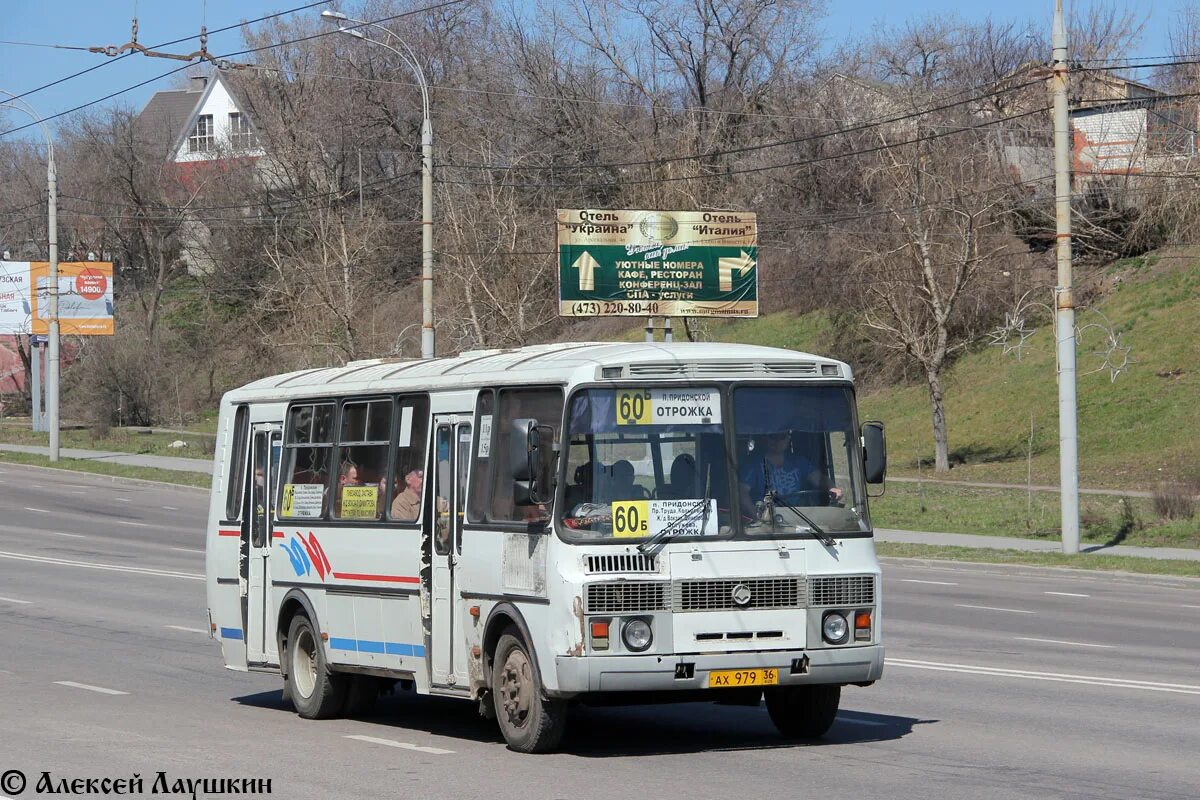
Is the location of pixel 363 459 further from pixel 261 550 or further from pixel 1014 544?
pixel 1014 544

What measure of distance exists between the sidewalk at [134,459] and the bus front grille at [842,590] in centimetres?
3856

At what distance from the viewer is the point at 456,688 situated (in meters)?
10.7

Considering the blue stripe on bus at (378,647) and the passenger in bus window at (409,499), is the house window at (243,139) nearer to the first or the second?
the blue stripe on bus at (378,647)

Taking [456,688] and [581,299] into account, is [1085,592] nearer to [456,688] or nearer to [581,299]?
[456,688]

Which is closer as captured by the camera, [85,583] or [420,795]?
[420,795]

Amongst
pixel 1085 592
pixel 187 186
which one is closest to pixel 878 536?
pixel 1085 592

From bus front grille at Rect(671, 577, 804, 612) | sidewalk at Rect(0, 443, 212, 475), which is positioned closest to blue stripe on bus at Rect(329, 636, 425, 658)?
bus front grille at Rect(671, 577, 804, 612)

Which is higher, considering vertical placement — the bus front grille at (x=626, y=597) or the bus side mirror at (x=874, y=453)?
the bus side mirror at (x=874, y=453)

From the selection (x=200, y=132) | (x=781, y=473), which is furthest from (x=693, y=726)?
(x=200, y=132)

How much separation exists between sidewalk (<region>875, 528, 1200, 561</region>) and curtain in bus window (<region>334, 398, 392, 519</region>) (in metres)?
17.2

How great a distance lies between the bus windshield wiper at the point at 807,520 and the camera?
9844 millimetres

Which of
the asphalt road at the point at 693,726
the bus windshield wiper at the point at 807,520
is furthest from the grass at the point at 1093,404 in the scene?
the bus windshield wiper at the point at 807,520

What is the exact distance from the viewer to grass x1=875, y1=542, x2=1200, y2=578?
2411 cm

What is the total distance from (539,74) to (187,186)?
2652 cm
